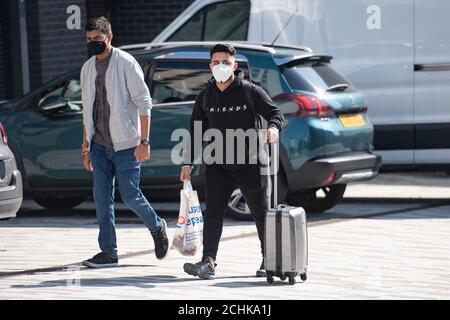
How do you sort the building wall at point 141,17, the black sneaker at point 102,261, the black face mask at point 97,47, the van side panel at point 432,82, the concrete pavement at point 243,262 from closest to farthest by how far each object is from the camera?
the concrete pavement at point 243,262, the black face mask at point 97,47, the black sneaker at point 102,261, the van side panel at point 432,82, the building wall at point 141,17

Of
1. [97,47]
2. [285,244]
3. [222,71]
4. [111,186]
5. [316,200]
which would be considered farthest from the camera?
[316,200]

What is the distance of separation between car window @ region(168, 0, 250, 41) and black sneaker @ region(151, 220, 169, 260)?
198 inches

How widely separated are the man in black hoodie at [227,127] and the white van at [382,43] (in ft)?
17.1

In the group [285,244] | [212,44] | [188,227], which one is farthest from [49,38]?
[285,244]

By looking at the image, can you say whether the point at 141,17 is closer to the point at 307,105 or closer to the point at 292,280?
the point at 307,105

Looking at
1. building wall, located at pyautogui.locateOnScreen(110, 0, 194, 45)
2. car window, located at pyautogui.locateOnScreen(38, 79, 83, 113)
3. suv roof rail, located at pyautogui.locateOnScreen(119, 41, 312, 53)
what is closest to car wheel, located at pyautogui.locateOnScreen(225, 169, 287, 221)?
suv roof rail, located at pyautogui.locateOnScreen(119, 41, 312, 53)

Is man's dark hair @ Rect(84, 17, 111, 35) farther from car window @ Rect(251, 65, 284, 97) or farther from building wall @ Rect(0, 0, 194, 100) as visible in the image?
building wall @ Rect(0, 0, 194, 100)

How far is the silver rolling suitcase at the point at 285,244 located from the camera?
352 inches

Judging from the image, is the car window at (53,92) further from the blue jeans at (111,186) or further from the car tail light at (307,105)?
the blue jeans at (111,186)

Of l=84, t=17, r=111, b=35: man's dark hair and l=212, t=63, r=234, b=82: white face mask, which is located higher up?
l=84, t=17, r=111, b=35: man's dark hair

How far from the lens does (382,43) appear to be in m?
14.6

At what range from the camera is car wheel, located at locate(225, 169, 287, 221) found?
12.8 m

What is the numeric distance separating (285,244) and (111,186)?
1.59m

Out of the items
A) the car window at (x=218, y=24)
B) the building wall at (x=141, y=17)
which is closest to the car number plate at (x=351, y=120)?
the car window at (x=218, y=24)
